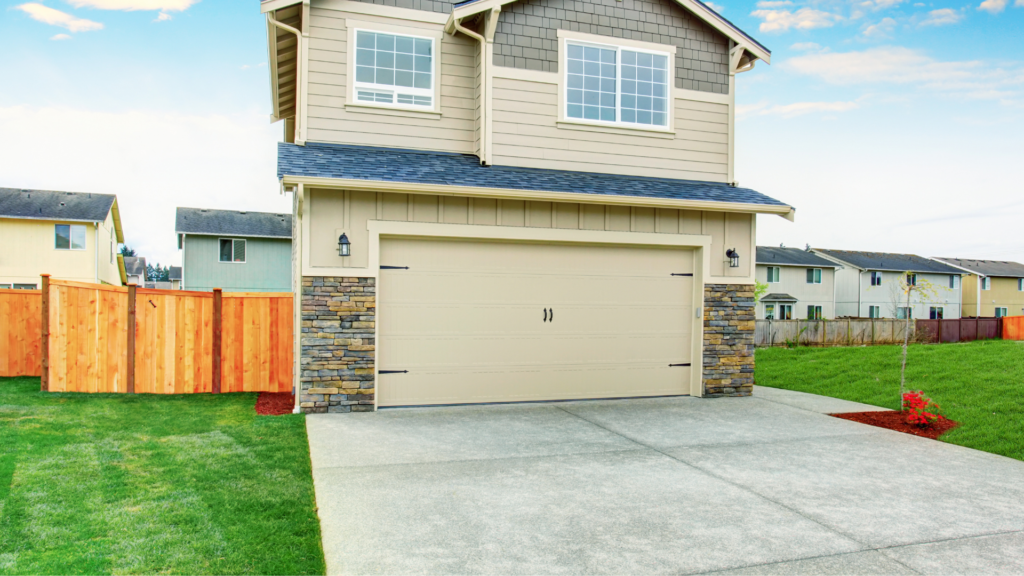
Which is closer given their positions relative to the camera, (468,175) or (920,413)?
(920,413)

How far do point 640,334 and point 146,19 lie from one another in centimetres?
1435

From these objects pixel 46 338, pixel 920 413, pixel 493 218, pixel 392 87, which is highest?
pixel 392 87

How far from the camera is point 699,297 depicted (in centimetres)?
910

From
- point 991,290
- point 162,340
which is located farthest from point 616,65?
point 991,290

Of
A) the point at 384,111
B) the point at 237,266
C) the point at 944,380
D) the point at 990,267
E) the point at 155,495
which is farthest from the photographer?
the point at 990,267

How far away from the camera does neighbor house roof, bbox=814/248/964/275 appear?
3709 cm

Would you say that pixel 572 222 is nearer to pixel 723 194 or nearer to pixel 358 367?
pixel 723 194

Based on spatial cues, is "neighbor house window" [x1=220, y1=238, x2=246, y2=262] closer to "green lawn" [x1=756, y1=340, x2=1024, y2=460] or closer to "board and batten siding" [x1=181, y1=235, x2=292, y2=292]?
"board and batten siding" [x1=181, y1=235, x2=292, y2=292]

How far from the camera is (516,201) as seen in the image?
26.9 ft

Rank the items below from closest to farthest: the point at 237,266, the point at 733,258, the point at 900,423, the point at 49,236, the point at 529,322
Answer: the point at 900,423 → the point at 529,322 → the point at 733,258 → the point at 49,236 → the point at 237,266

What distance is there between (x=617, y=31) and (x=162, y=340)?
8.24m

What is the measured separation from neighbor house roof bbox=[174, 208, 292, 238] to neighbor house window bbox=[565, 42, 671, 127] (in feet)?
66.9

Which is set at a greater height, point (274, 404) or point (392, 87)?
point (392, 87)

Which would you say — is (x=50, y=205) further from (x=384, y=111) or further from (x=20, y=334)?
(x=384, y=111)
